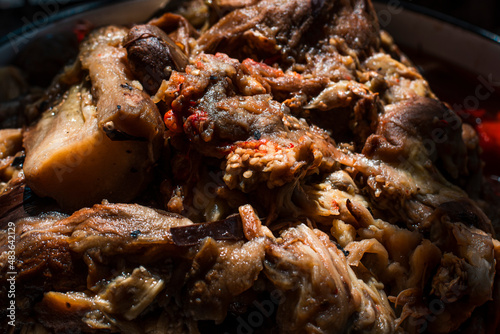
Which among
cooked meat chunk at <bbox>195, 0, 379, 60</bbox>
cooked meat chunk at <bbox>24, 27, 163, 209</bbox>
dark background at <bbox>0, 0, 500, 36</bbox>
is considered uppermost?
cooked meat chunk at <bbox>195, 0, 379, 60</bbox>

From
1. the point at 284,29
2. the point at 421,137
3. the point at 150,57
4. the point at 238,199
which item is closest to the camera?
the point at 238,199

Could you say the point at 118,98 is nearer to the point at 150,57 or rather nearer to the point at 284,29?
the point at 150,57

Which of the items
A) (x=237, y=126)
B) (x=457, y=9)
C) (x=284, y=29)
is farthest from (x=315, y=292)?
(x=457, y=9)

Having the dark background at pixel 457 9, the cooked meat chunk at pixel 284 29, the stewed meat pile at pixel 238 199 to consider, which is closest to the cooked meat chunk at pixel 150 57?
the stewed meat pile at pixel 238 199

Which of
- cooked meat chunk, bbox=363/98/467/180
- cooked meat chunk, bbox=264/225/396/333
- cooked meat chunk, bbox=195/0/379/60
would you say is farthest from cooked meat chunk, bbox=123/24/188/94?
cooked meat chunk, bbox=363/98/467/180

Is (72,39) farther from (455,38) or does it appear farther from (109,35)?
(455,38)

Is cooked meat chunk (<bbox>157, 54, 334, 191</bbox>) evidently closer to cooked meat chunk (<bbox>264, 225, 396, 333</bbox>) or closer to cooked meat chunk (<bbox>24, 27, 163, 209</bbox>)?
cooked meat chunk (<bbox>24, 27, 163, 209</bbox>)

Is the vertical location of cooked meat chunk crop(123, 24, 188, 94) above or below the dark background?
above

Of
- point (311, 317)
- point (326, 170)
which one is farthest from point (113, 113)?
point (311, 317)
